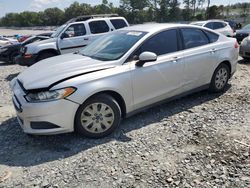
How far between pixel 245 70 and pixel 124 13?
2486 inches

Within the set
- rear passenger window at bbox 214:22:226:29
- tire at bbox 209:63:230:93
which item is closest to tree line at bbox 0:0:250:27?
rear passenger window at bbox 214:22:226:29

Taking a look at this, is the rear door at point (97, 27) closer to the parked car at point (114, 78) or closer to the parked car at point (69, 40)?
the parked car at point (69, 40)

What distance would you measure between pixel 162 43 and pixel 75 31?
611 centimetres

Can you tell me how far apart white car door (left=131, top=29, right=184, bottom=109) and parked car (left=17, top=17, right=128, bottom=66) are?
19.0 ft

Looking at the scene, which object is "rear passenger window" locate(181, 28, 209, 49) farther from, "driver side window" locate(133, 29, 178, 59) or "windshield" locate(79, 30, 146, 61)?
"windshield" locate(79, 30, 146, 61)

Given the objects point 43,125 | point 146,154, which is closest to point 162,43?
point 146,154

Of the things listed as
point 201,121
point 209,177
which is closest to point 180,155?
point 209,177

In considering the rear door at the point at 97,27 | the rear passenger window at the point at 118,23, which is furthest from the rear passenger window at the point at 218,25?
the rear door at the point at 97,27

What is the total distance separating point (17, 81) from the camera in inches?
171

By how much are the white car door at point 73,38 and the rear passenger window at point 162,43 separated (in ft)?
18.9

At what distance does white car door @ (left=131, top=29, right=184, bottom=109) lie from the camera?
438 cm

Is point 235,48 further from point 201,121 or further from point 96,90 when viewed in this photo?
point 96,90

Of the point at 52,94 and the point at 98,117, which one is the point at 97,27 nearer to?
the point at 98,117

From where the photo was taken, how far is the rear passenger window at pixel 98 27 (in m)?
10.4
